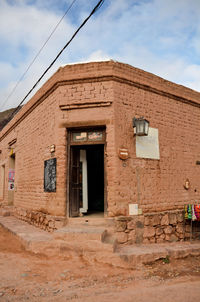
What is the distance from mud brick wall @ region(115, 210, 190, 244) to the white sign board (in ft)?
4.98

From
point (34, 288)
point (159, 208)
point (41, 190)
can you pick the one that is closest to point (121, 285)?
point (34, 288)

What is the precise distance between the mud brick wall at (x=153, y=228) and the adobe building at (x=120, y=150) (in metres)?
0.02

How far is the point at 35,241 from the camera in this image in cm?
492

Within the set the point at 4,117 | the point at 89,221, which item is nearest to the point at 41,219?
the point at 89,221

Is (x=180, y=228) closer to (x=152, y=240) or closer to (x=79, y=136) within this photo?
(x=152, y=240)

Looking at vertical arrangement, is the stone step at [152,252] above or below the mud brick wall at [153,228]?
below

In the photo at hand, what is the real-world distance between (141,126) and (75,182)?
2240 mm

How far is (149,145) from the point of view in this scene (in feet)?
19.7

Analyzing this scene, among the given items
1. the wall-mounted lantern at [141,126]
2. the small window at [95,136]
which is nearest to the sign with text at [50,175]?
the small window at [95,136]

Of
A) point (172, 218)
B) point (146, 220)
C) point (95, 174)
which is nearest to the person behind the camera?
point (146, 220)

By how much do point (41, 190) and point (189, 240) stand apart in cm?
435

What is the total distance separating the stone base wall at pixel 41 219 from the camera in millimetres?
5484

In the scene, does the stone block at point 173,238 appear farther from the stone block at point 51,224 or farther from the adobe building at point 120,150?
the stone block at point 51,224

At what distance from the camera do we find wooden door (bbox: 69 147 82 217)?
574cm
